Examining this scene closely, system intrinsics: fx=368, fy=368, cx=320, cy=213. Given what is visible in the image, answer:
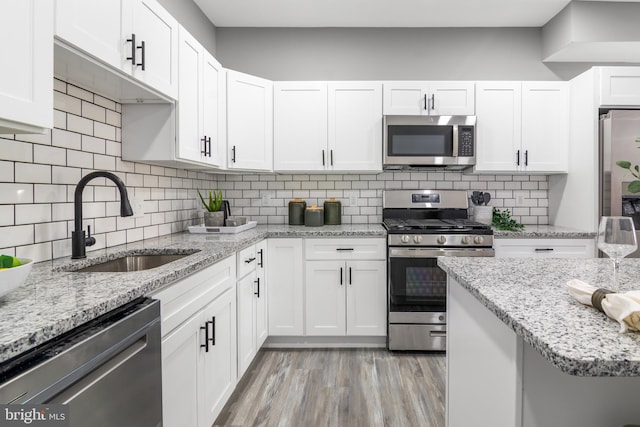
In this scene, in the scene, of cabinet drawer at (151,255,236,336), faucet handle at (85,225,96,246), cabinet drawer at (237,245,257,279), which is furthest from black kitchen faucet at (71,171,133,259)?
cabinet drawer at (237,245,257,279)

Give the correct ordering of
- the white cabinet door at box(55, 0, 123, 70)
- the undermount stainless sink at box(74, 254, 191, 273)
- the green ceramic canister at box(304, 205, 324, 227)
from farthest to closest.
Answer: the green ceramic canister at box(304, 205, 324, 227), the undermount stainless sink at box(74, 254, 191, 273), the white cabinet door at box(55, 0, 123, 70)

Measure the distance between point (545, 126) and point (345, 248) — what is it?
2.03m

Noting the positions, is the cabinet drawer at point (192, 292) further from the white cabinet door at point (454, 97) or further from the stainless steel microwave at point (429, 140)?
the white cabinet door at point (454, 97)

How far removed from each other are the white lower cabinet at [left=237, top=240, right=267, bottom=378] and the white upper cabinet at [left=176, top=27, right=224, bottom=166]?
27.6 inches

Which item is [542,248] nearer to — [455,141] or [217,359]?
[455,141]

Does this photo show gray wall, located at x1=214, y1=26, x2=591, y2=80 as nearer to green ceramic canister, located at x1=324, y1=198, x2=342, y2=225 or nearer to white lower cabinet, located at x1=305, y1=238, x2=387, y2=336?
green ceramic canister, located at x1=324, y1=198, x2=342, y2=225

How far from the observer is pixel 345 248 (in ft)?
9.51

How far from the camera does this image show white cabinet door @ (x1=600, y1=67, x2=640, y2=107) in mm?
2854

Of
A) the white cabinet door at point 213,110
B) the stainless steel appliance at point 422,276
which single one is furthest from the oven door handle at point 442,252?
the white cabinet door at point 213,110

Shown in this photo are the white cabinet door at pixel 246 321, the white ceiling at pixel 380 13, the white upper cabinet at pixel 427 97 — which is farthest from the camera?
the white upper cabinet at pixel 427 97

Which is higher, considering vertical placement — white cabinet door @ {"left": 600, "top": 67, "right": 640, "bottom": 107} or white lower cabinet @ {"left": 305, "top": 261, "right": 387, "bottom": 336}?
white cabinet door @ {"left": 600, "top": 67, "right": 640, "bottom": 107}

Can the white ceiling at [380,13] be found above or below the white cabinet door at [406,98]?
above

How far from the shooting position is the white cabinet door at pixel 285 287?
9.52 ft

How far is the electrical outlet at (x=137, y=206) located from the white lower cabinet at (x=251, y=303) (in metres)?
0.66
